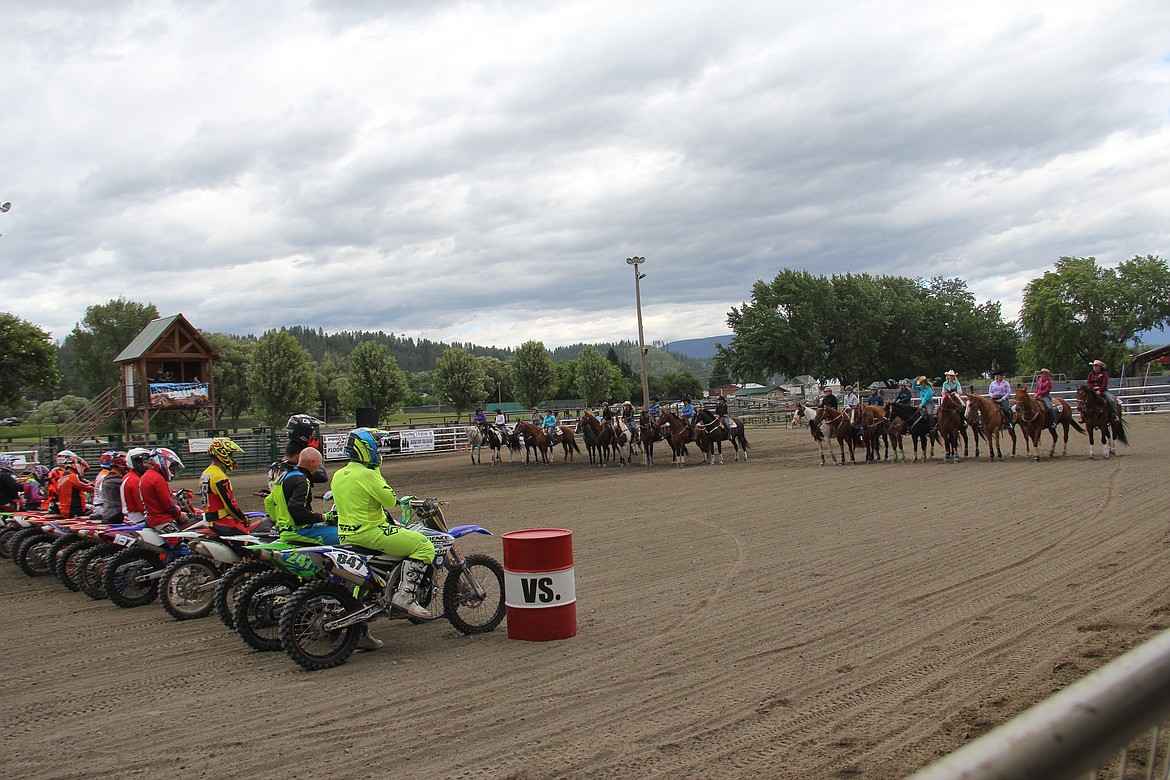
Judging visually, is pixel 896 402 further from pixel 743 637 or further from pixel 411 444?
pixel 411 444

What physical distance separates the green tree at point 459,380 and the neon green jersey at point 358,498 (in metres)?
67.8

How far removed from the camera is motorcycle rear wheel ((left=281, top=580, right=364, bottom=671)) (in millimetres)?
7055

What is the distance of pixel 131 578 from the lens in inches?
405

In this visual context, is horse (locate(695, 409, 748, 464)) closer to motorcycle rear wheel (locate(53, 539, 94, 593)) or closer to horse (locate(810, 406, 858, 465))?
horse (locate(810, 406, 858, 465))

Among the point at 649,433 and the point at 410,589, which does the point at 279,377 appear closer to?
the point at 649,433

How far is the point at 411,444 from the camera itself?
44312 millimetres

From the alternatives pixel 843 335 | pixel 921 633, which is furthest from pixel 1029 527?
pixel 843 335

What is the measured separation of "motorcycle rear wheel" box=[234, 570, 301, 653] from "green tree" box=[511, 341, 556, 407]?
8567 centimetres

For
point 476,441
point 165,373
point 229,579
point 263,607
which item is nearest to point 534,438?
point 476,441

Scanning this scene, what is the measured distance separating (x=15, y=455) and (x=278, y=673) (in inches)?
1289

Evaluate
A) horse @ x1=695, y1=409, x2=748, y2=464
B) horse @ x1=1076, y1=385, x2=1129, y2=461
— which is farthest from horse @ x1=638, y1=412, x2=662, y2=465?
horse @ x1=1076, y1=385, x2=1129, y2=461

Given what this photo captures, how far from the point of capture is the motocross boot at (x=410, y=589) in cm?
754

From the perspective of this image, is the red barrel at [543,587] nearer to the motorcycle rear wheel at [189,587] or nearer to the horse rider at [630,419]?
the motorcycle rear wheel at [189,587]

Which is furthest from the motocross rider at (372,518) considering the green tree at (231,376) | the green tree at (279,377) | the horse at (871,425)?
the green tree at (231,376)
